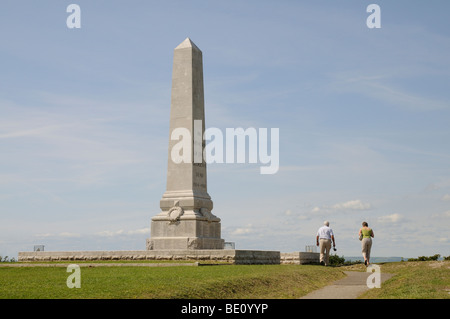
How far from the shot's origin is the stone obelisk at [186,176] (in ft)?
89.1

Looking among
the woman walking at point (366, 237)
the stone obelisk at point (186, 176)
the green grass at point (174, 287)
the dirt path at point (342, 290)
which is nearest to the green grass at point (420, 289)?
the dirt path at point (342, 290)

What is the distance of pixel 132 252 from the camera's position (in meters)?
25.7

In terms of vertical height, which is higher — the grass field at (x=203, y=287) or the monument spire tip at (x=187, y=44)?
the monument spire tip at (x=187, y=44)

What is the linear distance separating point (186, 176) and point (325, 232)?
699cm


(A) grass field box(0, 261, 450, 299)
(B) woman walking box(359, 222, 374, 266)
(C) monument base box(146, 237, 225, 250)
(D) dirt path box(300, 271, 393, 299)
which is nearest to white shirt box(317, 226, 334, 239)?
(B) woman walking box(359, 222, 374, 266)

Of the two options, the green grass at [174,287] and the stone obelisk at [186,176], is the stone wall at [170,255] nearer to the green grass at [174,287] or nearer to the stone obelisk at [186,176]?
the stone obelisk at [186,176]

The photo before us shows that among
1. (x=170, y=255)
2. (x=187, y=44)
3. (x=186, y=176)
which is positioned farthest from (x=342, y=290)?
(x=187, y=44)

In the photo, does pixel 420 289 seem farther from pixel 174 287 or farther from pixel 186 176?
pixel 186 176

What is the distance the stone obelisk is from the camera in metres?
27.2

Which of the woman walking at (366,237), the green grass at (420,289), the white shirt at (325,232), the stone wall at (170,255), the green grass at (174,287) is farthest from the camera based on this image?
the white shirt at (325,232)

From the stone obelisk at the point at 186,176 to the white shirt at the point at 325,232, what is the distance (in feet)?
17.7

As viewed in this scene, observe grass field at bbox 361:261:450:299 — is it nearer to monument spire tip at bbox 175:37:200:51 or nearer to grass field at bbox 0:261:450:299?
grass field at bbox 0:261:450:299

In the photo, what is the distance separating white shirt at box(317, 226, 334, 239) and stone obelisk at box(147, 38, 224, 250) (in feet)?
17.7
